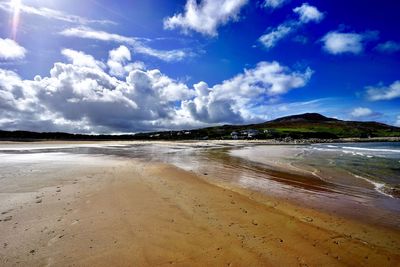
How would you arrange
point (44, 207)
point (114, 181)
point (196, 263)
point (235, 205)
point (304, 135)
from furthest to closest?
point (304, 135), point (114, 181), point (235, 205), point (44, 207), point (196, 263)

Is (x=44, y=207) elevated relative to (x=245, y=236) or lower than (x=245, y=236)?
elevated

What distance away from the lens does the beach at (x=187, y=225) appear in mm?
5109

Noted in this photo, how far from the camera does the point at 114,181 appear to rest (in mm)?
12062

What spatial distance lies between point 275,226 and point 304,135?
130320 mm

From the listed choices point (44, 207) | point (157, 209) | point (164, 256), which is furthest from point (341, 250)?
point (44, 207)

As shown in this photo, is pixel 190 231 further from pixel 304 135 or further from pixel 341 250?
pixel 304 135

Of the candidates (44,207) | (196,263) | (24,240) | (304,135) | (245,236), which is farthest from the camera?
(304,135)

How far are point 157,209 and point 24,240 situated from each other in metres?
3.38

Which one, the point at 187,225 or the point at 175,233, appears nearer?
the point at 175,233

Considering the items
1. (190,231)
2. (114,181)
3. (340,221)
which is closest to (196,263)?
(190,231)

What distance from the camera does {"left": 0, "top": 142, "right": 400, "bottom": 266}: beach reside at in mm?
5109

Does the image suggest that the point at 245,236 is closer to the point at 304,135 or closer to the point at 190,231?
the point at 190,231

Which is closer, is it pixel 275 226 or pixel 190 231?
pixel 190 231

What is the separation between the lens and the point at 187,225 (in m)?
6.71
